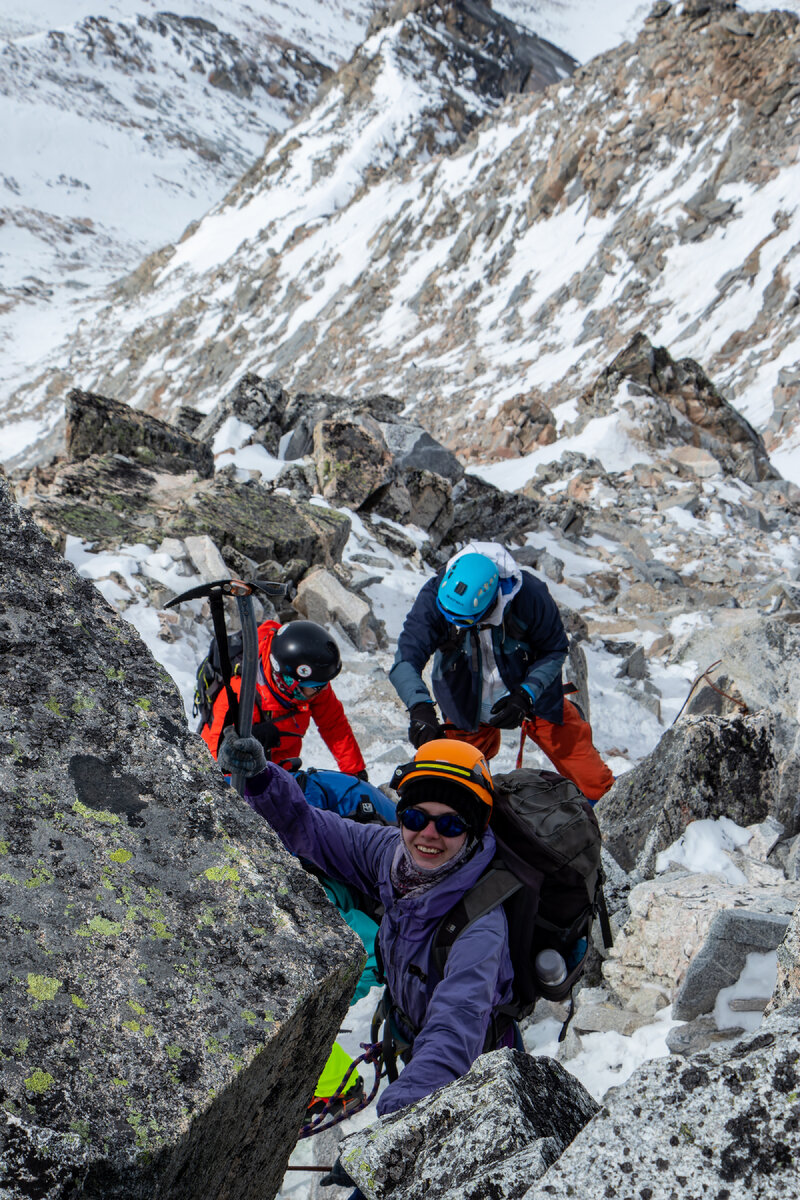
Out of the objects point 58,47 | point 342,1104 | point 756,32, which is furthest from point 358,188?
point 58,47

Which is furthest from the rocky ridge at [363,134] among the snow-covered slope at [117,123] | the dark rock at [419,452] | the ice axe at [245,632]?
the ice axe at [245,632]

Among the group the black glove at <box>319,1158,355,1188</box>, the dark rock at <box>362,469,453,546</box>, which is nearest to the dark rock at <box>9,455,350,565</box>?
the dark rock at <box>362,469,453,546</box>

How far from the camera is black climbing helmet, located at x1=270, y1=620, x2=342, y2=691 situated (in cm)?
502

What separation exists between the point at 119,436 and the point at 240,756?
9962mm

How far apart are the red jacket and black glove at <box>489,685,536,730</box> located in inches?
43.8

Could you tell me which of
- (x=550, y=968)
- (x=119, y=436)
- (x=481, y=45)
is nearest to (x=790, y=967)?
(x=550, y=968)

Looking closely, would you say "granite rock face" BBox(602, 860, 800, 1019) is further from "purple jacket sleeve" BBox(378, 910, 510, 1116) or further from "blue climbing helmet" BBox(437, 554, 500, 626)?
"blue climbing helmet" BBox(437, 554, 500, 626)

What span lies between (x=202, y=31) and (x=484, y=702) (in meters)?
146

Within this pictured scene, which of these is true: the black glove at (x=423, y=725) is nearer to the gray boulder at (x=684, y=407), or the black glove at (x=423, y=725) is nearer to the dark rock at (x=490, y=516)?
the dark rock at (x=490, y=516)

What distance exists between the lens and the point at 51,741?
74.1 inches

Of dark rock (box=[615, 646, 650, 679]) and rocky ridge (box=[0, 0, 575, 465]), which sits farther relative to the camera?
rocky ridge (box=[0, 0, 575, 465])

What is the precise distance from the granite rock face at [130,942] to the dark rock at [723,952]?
224 centimetres

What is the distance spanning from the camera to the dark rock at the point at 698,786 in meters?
4.92

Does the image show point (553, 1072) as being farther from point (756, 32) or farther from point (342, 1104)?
point (756, 32)
